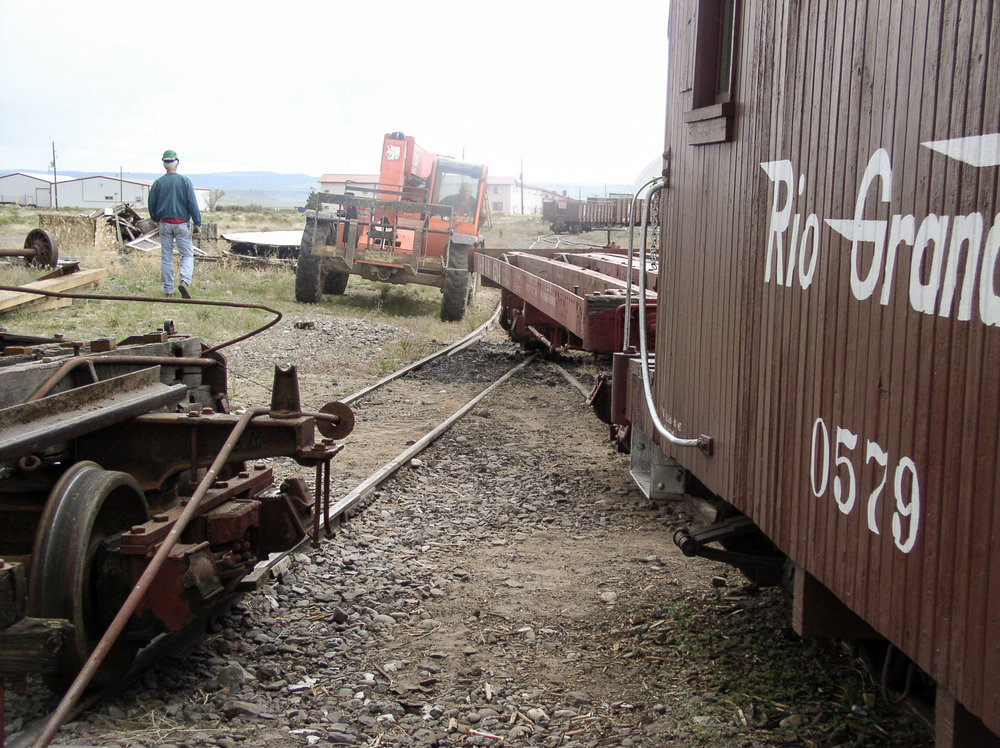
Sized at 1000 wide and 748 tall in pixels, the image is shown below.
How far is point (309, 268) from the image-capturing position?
16.4 m

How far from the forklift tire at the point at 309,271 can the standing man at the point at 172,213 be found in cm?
266

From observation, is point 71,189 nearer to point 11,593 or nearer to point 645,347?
point 645,347

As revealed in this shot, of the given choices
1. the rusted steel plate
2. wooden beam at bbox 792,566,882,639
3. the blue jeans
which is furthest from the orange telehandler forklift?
wooden beam at bbox 792,566,882,639

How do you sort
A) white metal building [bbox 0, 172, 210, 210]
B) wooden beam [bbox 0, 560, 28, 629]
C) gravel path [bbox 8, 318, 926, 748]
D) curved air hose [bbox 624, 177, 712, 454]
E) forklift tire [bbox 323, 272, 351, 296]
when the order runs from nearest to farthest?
wooden beam [bbox 0, 560, 28, 629]
gravel path [bbox 8, 318, 926, 748]
curved air hose [bbox 624, 177, 712, 454]
forklift tire [bbox 323, 272, 351, 296]
white metal building [bbox 0, 172, 210, 210]

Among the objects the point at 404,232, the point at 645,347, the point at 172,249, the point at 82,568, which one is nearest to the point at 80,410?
the point at 82,568

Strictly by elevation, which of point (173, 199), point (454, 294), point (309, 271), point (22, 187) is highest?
point (22, 187)

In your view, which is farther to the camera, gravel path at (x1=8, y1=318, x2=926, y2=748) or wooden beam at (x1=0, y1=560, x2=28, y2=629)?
gravel path at (x1=8, y1=318, x2=926, y2=748)

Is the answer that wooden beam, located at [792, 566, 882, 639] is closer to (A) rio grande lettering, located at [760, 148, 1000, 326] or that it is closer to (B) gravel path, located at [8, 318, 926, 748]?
(B) gravel path, located at [8, 318, 926, 748]

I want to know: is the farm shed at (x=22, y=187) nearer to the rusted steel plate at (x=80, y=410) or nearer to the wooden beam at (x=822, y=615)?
the rusted steel plate at (x=80, y=410)

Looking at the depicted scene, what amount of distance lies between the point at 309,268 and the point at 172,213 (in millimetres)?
3340

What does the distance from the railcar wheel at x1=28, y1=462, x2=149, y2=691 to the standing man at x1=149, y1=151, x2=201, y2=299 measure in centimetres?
987

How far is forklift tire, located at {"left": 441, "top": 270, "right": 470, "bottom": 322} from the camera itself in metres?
Result: 16.1

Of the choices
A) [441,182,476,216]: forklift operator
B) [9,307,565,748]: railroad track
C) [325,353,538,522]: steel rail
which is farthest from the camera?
[441,182,476,216]: forklift operator

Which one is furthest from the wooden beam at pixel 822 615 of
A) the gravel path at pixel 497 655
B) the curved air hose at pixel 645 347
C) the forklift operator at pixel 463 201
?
the forklift operator at pixel 463 201
